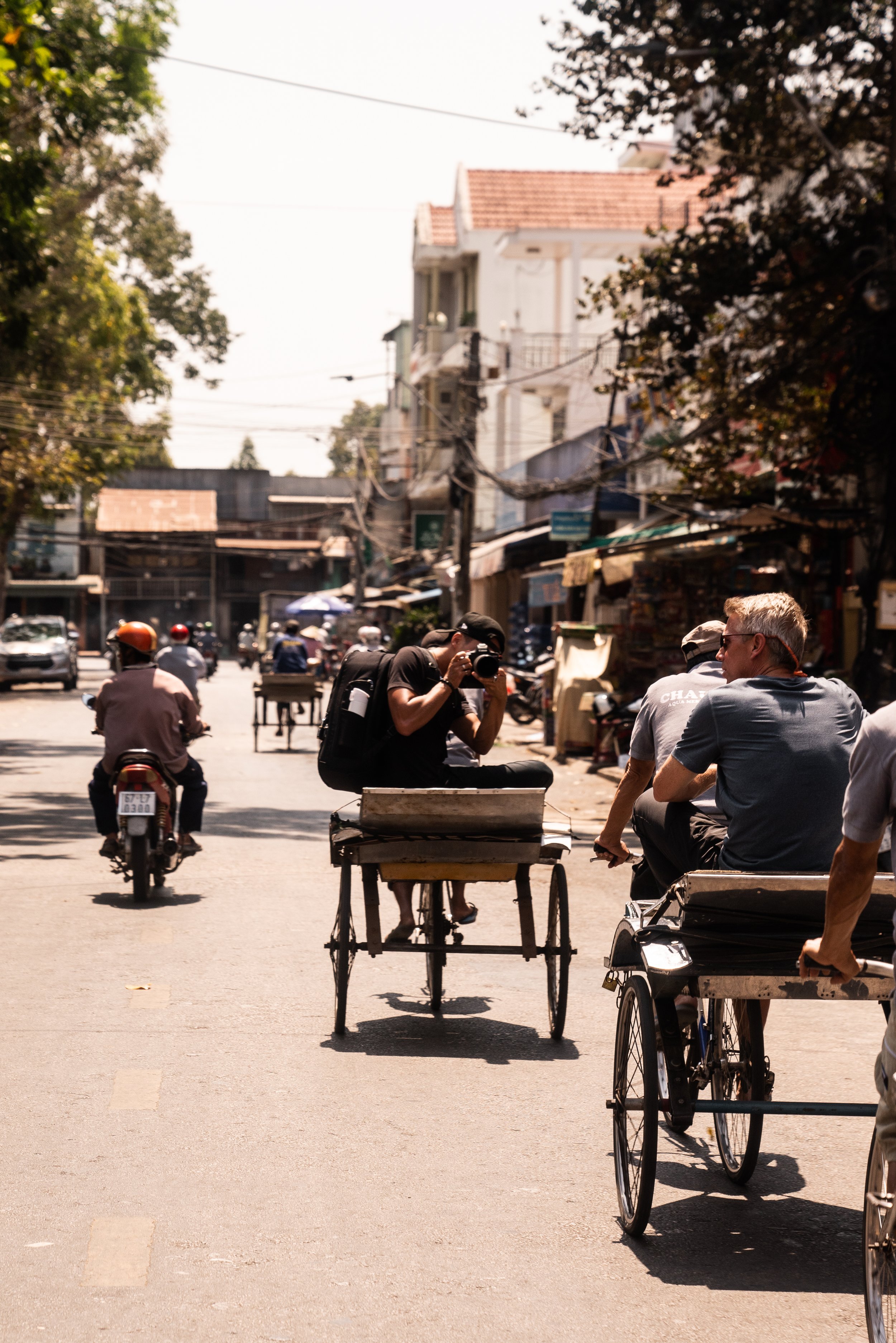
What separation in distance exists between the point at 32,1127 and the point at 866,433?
1296cm

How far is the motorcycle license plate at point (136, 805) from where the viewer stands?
10.1 metres

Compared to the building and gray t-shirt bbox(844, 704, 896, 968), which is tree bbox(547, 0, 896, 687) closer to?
gray t-shirt bbox(844, 704, 896, 968)

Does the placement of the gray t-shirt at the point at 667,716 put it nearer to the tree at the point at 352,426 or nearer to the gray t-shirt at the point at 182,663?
the gray t-shirt at the point at 182,663

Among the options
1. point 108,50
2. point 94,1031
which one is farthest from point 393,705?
point 108,50

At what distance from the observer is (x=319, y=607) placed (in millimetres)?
49719

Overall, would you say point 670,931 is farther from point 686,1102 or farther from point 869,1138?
point 869,1138

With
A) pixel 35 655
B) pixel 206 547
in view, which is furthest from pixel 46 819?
pixel 206 547

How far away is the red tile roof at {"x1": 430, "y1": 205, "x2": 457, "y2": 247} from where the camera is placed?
5441 cm

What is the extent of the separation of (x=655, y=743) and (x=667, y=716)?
0.12m

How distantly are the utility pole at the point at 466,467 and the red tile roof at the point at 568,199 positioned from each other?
1392 cm

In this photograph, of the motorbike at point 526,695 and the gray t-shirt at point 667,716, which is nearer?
the gray t-shirt at point 667,716

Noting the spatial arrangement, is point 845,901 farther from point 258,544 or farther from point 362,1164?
point 258,544

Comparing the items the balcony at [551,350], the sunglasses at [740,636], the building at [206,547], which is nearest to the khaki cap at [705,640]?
the sunglasses at [740,636]

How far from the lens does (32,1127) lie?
17.8 ft
